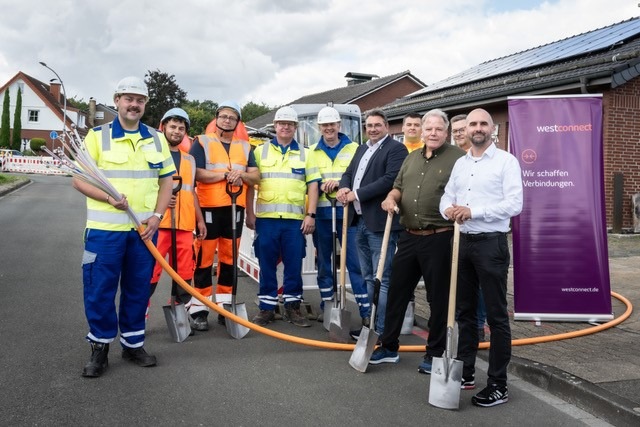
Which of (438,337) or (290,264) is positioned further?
(290,264)

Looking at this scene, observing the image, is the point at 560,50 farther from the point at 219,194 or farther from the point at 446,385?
the point at 446,385

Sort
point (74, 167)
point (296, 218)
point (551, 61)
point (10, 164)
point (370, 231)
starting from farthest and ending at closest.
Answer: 1. point (10, 164)
2. point (551, 61)
3. point (296, 218)
4. point (370, 231)
5. point (74, 167)

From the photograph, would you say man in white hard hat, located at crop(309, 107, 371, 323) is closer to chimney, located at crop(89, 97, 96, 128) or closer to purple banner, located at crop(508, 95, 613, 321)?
purple banner, located at crop(508, 95, 613, 321)

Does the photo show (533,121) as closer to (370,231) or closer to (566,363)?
(370,231)

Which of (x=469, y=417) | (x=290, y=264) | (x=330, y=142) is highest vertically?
(x=330, y=142)

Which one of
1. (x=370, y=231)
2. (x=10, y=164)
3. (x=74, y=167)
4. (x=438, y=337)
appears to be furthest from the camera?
(x=10, y=164)

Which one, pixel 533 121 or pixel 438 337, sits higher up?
pixel 533 121

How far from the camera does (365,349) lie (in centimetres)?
497

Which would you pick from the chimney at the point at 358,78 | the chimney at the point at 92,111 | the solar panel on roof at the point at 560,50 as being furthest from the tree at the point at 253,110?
the solar panel on roof at the point at 560,50

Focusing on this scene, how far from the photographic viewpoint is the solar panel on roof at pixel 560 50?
15588 millimetres

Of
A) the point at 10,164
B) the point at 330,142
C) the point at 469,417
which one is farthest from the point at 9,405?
the point at 10,164

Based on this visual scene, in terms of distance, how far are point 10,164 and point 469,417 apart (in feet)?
144

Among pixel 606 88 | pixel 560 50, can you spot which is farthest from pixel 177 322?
pixel 560 50

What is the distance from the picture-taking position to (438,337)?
16.2ft
